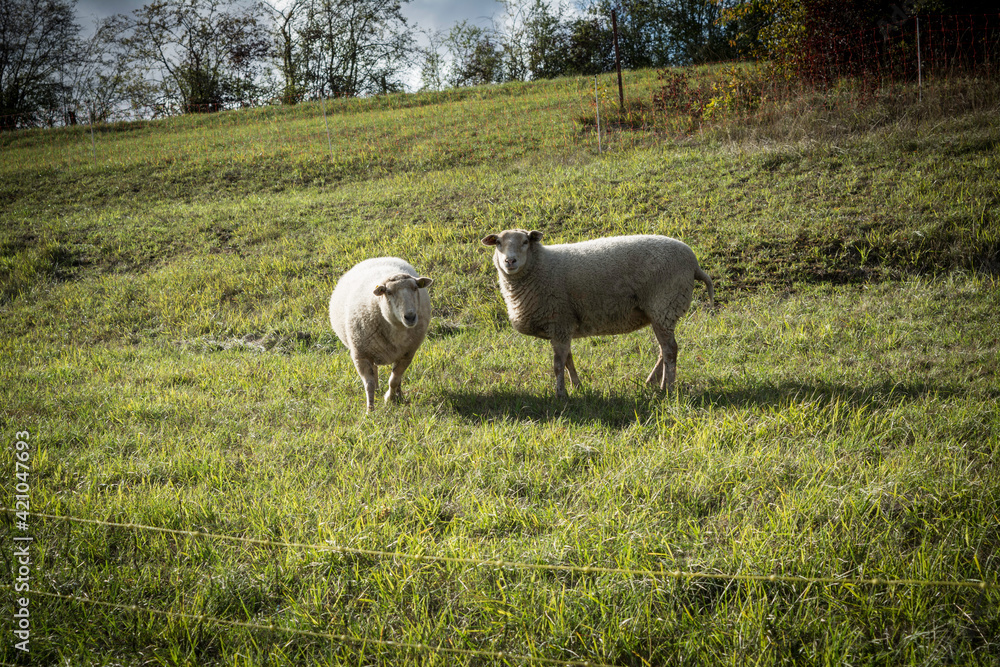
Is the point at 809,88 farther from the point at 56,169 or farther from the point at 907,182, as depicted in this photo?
the point at 56,169

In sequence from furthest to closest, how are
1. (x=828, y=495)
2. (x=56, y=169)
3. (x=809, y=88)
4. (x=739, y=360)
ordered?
1. (x=56, y=169)
2. (x=809, y=88)
3. (x=739, y=360)
4. (x=828, y=495)

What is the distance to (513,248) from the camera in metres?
5.59

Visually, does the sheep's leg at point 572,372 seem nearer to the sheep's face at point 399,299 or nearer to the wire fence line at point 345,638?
the sheep's face at point 399,299

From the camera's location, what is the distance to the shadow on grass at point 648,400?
4570 mm

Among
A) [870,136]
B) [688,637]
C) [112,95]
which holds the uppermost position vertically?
[112,95]

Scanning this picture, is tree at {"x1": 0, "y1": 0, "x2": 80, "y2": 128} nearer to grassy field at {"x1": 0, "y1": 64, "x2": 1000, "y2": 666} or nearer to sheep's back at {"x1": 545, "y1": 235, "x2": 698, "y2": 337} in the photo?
grassy field at {"x1": 0, "y1": 64, "x2": 1000, "y2": 666}

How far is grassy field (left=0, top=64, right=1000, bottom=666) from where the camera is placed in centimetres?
A: 251

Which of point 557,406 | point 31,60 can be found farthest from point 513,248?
point 31,60

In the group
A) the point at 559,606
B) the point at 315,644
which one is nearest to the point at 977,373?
the point at 559,606

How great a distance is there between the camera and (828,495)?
3.16 meters

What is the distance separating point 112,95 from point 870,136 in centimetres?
Result: 3485

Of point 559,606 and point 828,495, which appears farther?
point 828,495

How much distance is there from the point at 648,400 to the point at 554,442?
1257 mm

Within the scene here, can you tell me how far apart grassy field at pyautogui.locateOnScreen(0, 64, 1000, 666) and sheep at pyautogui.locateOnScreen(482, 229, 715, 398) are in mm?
548
